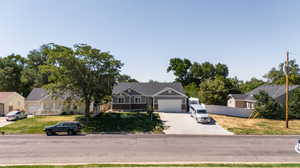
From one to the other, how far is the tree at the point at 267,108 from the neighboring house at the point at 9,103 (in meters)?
44.4

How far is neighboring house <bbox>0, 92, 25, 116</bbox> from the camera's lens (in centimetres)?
3519

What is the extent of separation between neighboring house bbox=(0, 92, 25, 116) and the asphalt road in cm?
2060

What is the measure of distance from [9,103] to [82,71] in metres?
20.7

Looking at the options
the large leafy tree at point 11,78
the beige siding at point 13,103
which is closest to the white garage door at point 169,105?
the beige siding at point 13,103

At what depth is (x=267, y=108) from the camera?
3050 cm

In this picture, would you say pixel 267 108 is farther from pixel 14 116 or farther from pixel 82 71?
pixel 14 116

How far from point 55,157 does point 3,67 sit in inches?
2128

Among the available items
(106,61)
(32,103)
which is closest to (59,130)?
(106,61)

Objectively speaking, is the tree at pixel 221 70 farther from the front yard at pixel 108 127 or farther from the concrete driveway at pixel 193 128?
the front yard at pixel 108 127

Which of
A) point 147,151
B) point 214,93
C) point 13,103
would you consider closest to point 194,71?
point 214,93

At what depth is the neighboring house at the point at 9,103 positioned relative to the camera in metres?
35.2

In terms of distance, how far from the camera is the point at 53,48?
2608 cm

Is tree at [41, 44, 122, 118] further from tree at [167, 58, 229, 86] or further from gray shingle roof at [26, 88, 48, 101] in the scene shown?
tree at [167, 58, 229, 86]

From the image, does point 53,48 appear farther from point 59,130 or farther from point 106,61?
point 59,130
